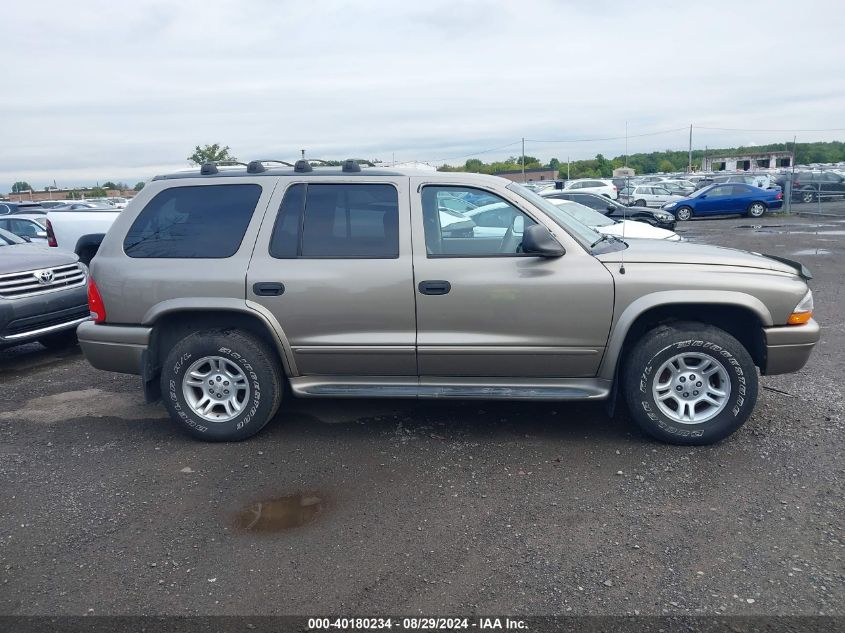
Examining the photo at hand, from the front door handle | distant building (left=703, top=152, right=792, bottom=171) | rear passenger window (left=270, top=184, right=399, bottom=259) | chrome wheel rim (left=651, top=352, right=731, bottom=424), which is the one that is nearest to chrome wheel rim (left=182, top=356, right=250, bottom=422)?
rear passenger window (left=270, top=184, right=399, bottom=259)

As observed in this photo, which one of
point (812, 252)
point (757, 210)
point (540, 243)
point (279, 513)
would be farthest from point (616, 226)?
point (757, 210)

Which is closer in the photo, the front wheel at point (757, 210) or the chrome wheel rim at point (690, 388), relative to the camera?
the chrome wheel rim at point (690, 388)

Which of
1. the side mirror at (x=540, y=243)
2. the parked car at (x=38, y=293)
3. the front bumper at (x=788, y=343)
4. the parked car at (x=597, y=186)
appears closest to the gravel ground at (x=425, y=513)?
the front bumper at (x=788, y=343)

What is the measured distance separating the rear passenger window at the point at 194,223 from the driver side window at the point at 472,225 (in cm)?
125

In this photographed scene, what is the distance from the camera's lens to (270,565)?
337 centimetres

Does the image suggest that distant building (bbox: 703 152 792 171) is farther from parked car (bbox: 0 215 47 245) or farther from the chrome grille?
the chrome grille

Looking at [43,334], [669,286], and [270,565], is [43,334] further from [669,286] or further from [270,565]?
[669,286]

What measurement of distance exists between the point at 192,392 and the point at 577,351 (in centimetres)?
268

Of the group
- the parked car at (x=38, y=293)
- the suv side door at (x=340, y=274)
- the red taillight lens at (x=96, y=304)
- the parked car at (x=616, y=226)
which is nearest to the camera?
the suv side door at (x=340, y=274)

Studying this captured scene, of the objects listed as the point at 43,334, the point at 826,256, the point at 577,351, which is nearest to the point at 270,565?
the point at 577,351

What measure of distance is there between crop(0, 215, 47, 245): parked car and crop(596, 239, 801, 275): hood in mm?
13458

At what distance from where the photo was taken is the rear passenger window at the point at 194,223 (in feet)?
15.9

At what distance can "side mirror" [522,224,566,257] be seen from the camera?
14.5 ft

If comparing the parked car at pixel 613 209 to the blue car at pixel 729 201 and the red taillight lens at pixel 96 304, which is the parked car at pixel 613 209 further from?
the red taillight lens at pixel 96 304
